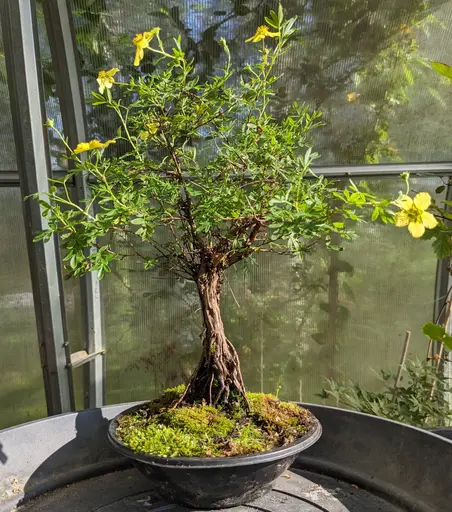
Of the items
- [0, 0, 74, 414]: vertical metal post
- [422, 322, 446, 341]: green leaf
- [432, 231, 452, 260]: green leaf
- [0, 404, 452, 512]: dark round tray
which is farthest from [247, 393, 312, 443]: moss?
[0, 0, 74, 414]: vertical metal post

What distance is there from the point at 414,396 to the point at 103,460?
4.56 ft

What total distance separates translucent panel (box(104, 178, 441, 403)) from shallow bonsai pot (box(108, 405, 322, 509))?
1.36 meters

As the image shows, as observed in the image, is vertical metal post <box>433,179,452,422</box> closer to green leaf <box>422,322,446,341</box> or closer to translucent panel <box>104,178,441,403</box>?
translucent panel <box>104,178,441,403</box>

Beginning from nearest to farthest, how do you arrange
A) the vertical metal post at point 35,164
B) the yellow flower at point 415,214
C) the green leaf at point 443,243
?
the yellow flower at point 415,214
the green leaf at point 443,243
the vertical metal post at point 35,164

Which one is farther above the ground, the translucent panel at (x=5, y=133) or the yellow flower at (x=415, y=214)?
the translucent panel at (x=5, y=133)

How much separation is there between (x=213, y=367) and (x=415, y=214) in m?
0.51

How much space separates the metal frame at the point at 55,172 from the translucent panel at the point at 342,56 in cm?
7

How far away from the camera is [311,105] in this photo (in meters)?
2.08

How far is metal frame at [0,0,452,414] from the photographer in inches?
60.7

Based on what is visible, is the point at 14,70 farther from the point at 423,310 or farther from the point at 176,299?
the point at 423,310

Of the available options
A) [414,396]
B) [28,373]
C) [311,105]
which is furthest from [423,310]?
[28,373]

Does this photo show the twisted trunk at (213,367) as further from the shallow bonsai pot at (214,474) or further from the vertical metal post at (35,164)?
the vertical metal post at (35,164)

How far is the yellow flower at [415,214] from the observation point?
2.36 ft

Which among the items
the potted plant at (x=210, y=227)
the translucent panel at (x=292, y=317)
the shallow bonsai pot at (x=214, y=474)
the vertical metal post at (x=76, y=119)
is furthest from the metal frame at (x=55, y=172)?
the shallow bonsai pot at (x=214, y=474)
